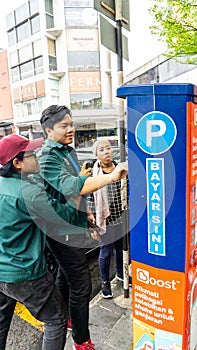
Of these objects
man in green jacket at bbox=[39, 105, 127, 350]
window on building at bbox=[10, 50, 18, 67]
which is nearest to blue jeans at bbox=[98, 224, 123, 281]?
man in green jacket at bbox=[39, 105, 127, 350]

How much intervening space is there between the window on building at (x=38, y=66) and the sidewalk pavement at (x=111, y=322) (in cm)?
2079

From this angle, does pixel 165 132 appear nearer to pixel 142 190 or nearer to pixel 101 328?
pixel 142 190

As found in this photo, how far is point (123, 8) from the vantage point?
207 centimetres

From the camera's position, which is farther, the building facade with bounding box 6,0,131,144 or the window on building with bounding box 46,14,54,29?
the window on building with bounding box 46,14,54,29

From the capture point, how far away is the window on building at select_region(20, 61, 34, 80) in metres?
22.2

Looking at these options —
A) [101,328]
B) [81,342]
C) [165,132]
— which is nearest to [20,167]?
[165,132]

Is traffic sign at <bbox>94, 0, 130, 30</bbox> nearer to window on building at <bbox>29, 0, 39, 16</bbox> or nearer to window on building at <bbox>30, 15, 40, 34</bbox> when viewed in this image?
window on building at <bbox>30, 15, 40, 34</bbox>

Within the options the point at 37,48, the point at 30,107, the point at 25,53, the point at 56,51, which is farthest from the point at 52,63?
the point at 30,107

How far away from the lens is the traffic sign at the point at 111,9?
74.1 inches

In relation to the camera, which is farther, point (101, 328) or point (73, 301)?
point (101, 328)

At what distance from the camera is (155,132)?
1.23m

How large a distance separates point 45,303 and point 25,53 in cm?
2459

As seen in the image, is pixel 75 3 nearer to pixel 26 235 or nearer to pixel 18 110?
pixel 18 110

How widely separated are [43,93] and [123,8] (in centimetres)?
1998
